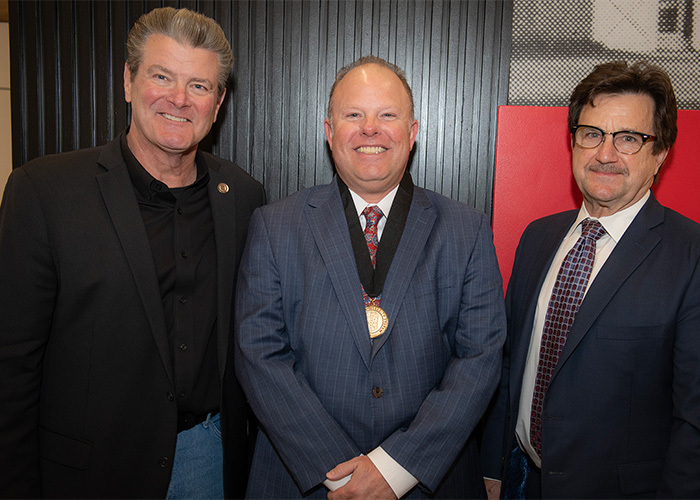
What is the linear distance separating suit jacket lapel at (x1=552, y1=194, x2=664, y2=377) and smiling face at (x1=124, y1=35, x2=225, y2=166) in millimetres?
1643

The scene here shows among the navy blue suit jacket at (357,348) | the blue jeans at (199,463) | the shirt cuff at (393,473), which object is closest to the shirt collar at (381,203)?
the navy blue suit jacket at (357,348)

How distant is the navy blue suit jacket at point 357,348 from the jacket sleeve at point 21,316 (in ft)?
2.23

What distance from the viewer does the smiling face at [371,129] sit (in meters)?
1.76

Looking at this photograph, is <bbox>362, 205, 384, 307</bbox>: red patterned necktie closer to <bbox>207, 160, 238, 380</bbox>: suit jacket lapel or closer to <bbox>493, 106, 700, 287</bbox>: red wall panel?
<bbox>207, 160, 238, 380</bbox>: suit jacket lapel

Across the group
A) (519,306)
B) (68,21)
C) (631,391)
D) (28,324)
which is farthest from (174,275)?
(68,21)

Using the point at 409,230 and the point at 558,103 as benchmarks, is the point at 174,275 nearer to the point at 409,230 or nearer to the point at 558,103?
the point at 409,230

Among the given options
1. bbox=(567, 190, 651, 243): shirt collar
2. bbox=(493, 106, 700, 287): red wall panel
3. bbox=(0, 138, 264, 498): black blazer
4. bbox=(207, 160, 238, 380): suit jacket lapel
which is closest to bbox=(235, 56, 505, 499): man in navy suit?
bbox=(207, 160, 238, 380): suit jacket lapel

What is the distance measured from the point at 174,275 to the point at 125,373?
0.39 metres

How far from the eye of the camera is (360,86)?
1.79 m

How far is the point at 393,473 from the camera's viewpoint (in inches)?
61.3

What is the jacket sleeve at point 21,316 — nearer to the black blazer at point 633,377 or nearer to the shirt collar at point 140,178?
the shirt collar at point 140,178

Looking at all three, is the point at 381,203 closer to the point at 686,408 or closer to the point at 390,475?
the point at 390,475

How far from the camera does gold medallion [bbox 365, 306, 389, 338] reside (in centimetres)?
162

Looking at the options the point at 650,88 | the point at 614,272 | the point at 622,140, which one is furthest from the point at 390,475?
the point at 650,88
